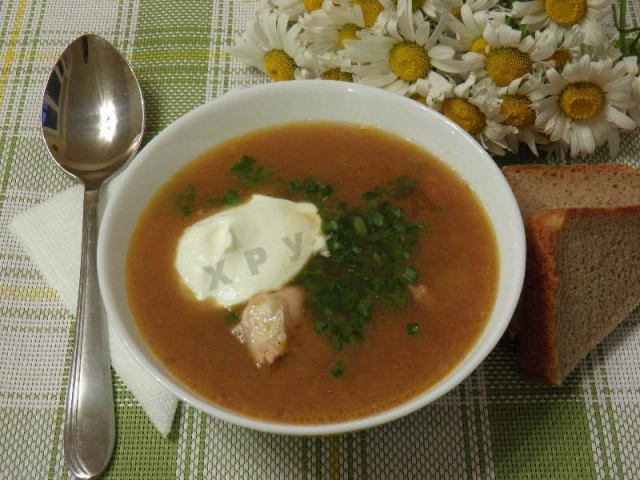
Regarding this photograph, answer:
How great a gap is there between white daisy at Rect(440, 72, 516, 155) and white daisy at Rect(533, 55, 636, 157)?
139 millimetres

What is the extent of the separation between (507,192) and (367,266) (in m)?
0.48

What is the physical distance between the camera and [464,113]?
228cm

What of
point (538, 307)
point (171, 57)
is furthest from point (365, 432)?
point (171, 57)

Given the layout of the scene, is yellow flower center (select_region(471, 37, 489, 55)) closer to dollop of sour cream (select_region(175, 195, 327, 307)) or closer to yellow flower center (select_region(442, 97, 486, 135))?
yellow flower center (select_region(442, 97, 486, 135))

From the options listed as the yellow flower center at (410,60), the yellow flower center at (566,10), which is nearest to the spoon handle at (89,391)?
the yellow flower center at (410,60)

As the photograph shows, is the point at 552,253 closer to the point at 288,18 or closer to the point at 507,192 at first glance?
the point at 507,192

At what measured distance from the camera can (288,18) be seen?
246cm

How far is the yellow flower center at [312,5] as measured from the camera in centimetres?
238

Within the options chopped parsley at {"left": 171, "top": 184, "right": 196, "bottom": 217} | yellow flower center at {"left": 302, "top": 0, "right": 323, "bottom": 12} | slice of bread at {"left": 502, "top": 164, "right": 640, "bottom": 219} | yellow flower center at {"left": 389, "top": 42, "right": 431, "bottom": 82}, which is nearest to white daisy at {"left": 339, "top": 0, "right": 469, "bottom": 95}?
yellow flower center at {"left": 389, "top": 42, "right": 431, "bottom": 82}

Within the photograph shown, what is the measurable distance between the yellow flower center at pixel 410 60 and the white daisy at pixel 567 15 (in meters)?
0.34

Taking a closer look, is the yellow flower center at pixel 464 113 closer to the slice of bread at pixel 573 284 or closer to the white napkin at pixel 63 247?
the slice of bread at pixel 573 284

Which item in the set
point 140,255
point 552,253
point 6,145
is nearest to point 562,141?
point 552,253

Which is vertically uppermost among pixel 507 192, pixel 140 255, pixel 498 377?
pixel 507 192

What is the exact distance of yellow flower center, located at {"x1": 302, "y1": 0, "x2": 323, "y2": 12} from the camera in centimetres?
238
